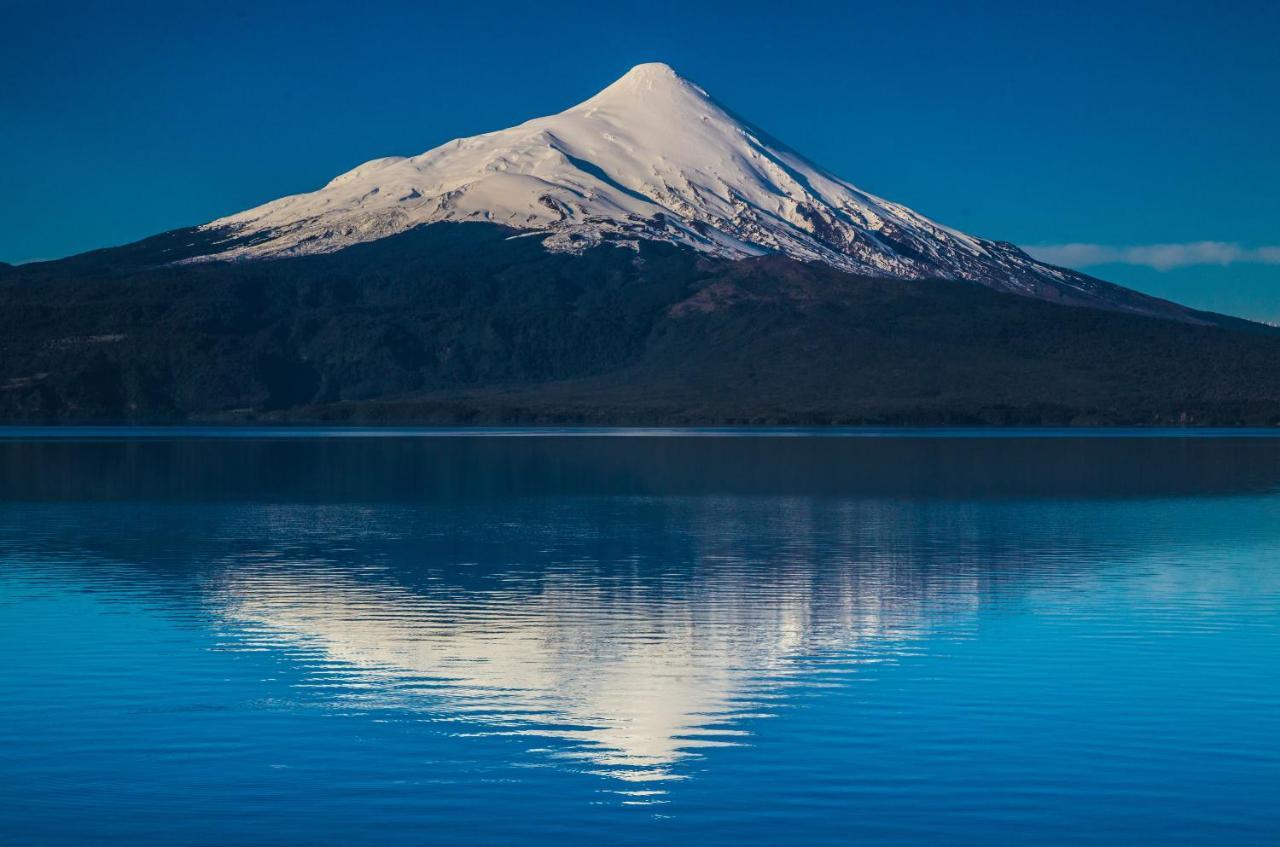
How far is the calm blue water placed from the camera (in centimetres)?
1628

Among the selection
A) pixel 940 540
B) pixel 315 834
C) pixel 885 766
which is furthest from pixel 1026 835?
A: pixel 940 540

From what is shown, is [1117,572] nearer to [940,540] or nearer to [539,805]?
[940,540]

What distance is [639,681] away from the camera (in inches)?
908

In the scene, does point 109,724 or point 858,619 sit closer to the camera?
point 109,724

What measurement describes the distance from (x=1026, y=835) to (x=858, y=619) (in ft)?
47.7

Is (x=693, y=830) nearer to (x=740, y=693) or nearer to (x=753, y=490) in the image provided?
(x=740, y=693)

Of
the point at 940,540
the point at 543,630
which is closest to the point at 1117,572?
the point at 940,540

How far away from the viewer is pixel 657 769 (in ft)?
58.5

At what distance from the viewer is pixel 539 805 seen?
16.4m

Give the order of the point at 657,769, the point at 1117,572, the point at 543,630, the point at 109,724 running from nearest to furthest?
the point at 657,769 < the point at 109,724 < the point at 543,630 < the point at 1117,572

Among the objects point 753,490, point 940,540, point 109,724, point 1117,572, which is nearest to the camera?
point 109,724

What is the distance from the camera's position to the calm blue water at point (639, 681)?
16.3 m

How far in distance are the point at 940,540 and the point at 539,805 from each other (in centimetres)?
3225

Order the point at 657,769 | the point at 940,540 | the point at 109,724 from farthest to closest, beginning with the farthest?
the point at 940,540 → the point at 109,724 → the point at 657,769
